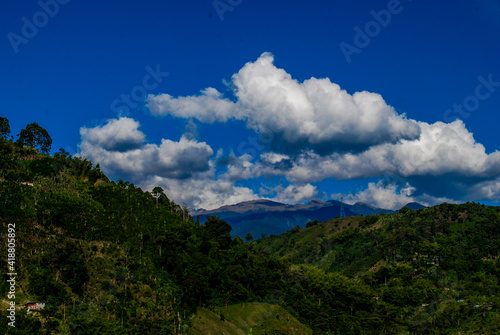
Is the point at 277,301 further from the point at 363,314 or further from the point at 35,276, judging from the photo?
the point at 35,276

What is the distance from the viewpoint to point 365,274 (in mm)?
132750

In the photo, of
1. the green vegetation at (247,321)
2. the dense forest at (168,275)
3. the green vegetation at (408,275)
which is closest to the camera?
the dense forest at (168,275)

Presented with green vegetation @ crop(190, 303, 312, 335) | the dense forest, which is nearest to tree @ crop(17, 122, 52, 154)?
the dense forest

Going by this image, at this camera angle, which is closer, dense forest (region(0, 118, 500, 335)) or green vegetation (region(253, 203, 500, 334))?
dense forest (region(0, 118, 500, 335))

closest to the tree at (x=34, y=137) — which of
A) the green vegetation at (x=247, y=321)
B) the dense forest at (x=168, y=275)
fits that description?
the dense forest at (x=168, y=275)

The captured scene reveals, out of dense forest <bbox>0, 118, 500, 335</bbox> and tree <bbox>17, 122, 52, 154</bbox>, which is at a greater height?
tree <bbox>17, 122, 52, 154</bbox>

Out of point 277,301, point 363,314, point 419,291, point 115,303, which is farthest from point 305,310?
point 115,303

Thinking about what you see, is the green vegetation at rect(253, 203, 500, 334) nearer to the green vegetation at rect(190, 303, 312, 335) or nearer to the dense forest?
the dense forest

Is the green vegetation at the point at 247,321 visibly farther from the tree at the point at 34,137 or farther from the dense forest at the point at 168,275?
the tree at the point at 34,137

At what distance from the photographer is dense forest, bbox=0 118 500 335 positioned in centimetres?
5856

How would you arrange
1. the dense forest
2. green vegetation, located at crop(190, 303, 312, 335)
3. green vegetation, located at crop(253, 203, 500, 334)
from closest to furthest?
the dense forest, green vegetation, located at crop(190, 303, 312, 335), green vegetation, located at crop(253, 203, 500, 334)

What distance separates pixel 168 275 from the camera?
76.1 meters

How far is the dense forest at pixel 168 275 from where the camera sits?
58562 millimetres

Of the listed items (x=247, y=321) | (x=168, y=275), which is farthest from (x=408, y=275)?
(x=168, y=275)
